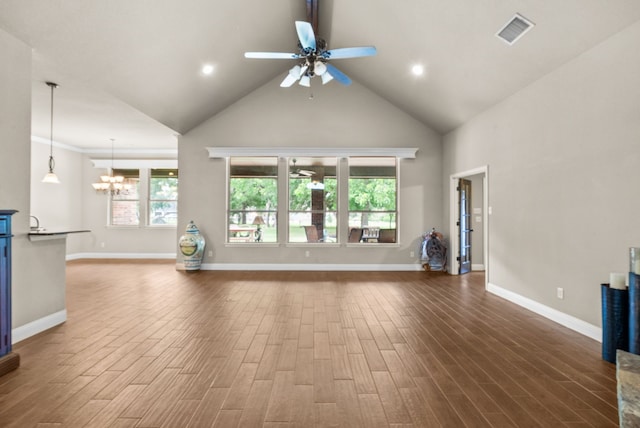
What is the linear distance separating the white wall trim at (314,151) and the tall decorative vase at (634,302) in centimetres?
506

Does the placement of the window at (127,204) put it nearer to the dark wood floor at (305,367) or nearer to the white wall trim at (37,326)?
the dark wood floor at (305,367)

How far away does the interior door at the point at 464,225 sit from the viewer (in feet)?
23.3

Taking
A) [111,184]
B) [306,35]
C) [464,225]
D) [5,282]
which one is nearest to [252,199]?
[111,184]

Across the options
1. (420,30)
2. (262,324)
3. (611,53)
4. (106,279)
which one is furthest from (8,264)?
(611,53)

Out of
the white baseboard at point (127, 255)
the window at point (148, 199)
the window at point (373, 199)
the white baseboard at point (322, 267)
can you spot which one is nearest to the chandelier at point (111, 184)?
the window at point (148, 199)

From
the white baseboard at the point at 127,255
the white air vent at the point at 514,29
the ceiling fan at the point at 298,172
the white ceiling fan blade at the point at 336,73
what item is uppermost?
the white air vent at the point at 514,29

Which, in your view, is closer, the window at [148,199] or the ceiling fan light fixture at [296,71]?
the ceiling fan light fixture at [296,71]

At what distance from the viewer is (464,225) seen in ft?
23.8

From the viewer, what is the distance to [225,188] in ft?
24.6

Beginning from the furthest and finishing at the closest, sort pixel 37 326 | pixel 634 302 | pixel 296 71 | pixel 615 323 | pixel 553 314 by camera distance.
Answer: pixel 296 71, pixel 553 314, pixel 37 326, pixel 615 323, pixel 634 302

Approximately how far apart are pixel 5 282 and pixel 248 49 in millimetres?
4711

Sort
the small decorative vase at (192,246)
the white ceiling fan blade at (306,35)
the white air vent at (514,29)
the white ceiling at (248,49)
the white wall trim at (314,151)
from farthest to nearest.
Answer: the white wall trim at (314,151), the small decorative vase at (192,246), the white air vent at (514,29), the white ceiling fan blade at (306,35), the white ceiling at (248,49)

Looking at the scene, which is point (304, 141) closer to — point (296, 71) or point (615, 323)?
point (296, 71)

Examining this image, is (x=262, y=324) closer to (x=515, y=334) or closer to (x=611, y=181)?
(x=515, y=334)
